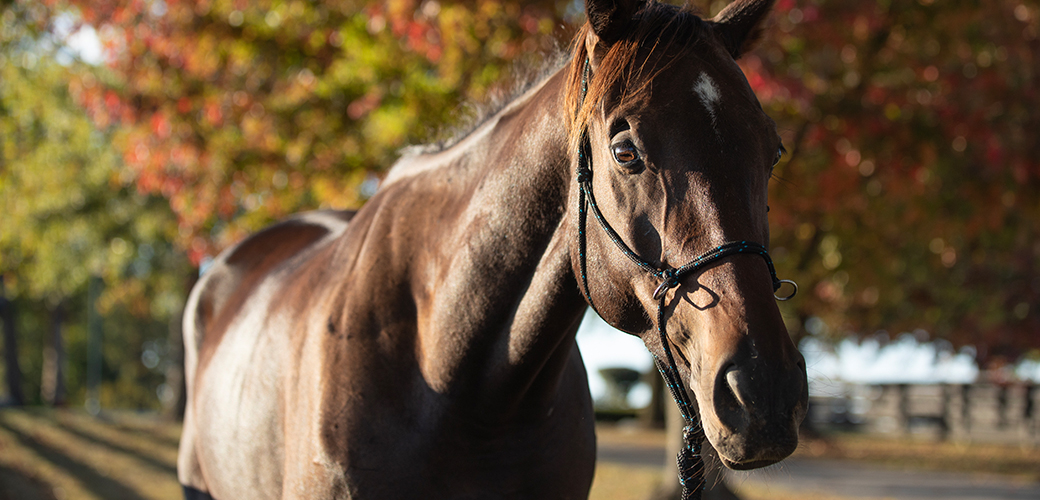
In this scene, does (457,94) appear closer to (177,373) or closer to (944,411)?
(177,373)

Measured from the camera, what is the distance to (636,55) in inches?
73.2

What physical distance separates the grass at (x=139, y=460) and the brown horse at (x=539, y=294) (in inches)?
147

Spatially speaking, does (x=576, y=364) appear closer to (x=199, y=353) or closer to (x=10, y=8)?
(x=199, y=353)

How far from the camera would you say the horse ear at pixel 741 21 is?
7.03ft

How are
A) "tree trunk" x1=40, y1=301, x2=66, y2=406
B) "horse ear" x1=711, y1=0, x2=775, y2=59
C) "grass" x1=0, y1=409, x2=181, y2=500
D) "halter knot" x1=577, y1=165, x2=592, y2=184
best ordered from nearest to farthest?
"halter knot" x1=577, y1=165, x2=592, y2=184 → "horse ear" x1=711, y1=0, x2=775, y2=59 → "grass" x1=0, y1=409, x2=181, y2=500 → "tree trunk" x1=40, y1=301, x2=66, y2=406

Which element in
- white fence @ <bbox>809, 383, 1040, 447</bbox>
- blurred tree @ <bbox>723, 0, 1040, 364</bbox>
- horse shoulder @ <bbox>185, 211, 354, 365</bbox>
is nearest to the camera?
horse shoulder @ <bbox>185, 211, 354, 365</bbox>

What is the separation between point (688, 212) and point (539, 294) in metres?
0.53

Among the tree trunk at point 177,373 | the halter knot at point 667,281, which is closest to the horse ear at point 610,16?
the halter knot at point 667,281

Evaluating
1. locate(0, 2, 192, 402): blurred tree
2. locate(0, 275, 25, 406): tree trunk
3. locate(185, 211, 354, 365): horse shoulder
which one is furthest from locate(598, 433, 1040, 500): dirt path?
locate(0, 275, 25, 406): tree trunk

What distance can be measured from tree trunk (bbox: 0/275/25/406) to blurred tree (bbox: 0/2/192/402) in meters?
6.04

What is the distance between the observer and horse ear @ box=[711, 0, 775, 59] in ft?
7.03

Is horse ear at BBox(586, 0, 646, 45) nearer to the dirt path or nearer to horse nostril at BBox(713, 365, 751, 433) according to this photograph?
horse nostril at BBox(713, 365, 751, 433)

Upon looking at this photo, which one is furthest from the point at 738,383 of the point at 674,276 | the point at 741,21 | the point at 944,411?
the point at 944,411

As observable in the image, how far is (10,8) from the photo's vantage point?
942cm
